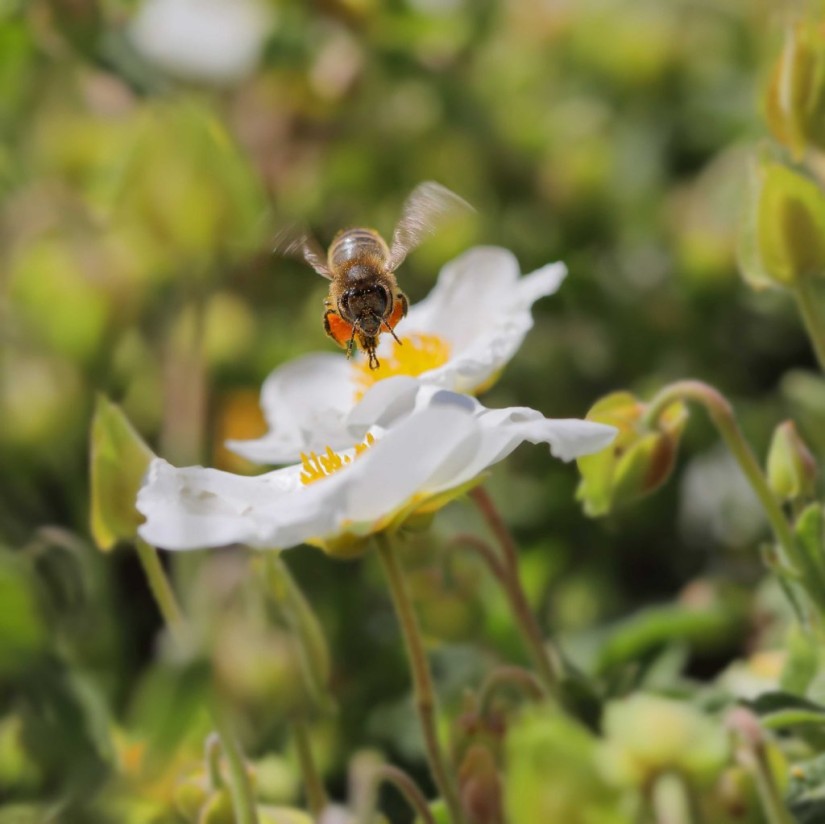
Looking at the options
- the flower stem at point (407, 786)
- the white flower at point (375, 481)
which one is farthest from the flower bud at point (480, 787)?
the white flower at point (375, 481)

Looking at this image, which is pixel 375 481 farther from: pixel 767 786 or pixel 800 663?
pixel 800 663

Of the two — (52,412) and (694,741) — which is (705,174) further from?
(694,741)

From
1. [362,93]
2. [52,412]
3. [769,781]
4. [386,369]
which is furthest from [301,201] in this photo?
[769,781]

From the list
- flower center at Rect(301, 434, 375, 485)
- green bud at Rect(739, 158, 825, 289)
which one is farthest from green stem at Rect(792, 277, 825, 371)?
flower center at Rect(301, 434, 375, 485)

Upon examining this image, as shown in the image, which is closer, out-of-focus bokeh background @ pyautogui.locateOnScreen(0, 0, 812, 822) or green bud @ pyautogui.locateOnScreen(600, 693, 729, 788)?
green bud @ pyautogui.locateOnScreen(600, 693, 729, 788)

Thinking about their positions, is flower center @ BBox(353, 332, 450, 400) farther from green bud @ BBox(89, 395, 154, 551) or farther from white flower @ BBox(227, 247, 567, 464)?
green bud @ BBox(89, 395, 154, 551)
